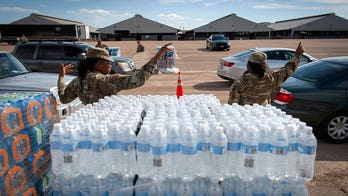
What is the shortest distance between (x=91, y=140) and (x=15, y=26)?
225 feet

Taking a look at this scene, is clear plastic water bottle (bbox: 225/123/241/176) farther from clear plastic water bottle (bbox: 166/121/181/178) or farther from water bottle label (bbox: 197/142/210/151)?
clear plastic water bottle (bbox: 166/121/181/178)

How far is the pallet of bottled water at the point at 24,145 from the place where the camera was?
229 cm

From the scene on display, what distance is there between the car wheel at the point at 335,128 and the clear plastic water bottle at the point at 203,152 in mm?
4230

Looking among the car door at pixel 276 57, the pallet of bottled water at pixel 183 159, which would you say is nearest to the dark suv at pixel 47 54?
the car door at pixel 276 57

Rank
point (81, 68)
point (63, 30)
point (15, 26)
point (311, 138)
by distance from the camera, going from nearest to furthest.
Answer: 1. point (311, 138)
2. point (81, 68)
3. point (15, 26)
4. point (63, 30)

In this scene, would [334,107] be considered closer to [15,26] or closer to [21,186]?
[21,186]

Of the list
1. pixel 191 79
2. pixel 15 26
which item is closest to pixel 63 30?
pixel 15 26

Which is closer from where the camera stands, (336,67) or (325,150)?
(325,150)

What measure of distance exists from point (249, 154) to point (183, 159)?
53cm

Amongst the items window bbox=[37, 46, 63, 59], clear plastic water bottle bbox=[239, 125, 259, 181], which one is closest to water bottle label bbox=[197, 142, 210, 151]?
clear plastic water bottle bbox=[239, 125, 259, 181]

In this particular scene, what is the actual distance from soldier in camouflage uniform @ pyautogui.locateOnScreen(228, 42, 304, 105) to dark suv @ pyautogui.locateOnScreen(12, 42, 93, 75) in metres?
8.12

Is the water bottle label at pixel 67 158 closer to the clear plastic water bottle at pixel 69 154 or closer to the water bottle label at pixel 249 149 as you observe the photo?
the clear plastic water bottle at pixel 69 154

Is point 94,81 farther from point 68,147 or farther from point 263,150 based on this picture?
point 263,150

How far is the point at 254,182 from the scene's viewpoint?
2156 millimetres
